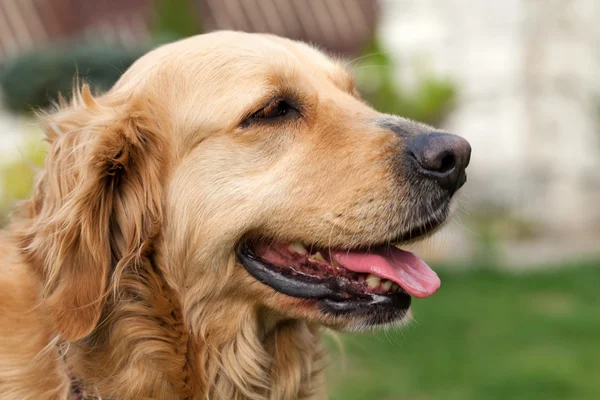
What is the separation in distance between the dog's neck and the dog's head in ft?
0.23

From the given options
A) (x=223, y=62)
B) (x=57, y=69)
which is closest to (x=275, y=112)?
(x=223, y=62)

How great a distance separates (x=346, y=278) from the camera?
2957mm

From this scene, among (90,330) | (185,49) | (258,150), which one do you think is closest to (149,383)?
(90,330)

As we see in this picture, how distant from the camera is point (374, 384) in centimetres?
530

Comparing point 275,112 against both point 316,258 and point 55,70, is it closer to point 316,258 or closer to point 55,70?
point 316,258

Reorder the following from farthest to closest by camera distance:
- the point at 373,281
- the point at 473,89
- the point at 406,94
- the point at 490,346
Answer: the point at 473,89, the point at 406,94, the point at 490,346, the point at 373,281

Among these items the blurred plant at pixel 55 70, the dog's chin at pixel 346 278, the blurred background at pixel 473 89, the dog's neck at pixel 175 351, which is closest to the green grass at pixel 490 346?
the blurred background at pixel 473 89

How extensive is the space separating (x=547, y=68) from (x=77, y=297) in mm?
9135

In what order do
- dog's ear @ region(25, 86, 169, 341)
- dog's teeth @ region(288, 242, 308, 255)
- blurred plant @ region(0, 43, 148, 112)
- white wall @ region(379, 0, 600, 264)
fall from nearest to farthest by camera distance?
dog's ear @ region(25, 86, 169, 341), dog's teeth @ region(288, 242, 308, 255), blurred plant @ region(0, 43, 148, 112), white wall @ region(379, 0, 600, 264)

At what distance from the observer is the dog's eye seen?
3.00 meters

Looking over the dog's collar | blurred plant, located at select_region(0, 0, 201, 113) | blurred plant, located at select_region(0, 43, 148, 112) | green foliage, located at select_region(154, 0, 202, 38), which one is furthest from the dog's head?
green foliage, located at select_region(154, 0, 202, 38)

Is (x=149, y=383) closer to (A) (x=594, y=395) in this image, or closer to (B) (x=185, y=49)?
(B) (x=185, y=49)

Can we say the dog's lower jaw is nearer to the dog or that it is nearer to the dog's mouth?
the dog

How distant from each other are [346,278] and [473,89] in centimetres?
841
